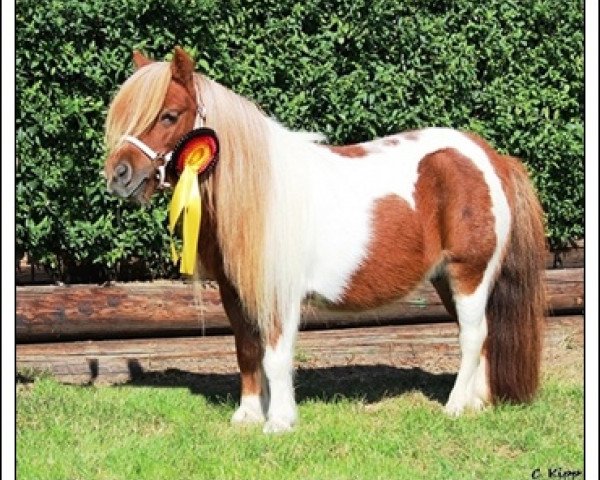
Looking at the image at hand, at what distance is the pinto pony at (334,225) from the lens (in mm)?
5332

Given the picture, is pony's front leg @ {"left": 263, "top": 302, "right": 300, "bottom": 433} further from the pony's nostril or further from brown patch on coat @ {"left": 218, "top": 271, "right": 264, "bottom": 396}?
the pony's nostril

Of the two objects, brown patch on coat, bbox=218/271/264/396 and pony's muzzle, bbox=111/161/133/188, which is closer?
pony's muzzle, bbox=111/161/133/188

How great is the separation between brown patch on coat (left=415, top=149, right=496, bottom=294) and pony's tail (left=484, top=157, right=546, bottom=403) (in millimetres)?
244

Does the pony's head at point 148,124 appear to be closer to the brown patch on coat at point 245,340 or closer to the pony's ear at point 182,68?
the pony's ear at point 182,68

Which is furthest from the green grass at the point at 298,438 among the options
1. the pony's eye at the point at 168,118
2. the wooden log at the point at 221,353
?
the pony's eye at the point at 168,118

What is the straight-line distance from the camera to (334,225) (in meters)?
5.70

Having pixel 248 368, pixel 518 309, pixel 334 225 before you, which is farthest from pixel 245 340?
pixel 518 309

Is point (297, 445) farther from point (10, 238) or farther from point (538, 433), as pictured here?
point (10, 238)

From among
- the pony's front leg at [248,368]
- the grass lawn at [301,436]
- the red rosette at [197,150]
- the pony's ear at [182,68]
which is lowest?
the grass lawn at [301,436]

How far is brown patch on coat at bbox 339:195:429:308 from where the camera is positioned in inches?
229

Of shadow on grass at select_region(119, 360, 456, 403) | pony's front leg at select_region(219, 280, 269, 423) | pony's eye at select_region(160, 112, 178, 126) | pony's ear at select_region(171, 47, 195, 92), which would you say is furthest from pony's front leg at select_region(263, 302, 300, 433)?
pony's ear at select_region(171, 47, 195, 92)

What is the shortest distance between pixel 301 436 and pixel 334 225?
1104 millimetres

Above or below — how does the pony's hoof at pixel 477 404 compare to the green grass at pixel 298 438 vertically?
above

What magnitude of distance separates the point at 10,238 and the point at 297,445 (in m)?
2.15
